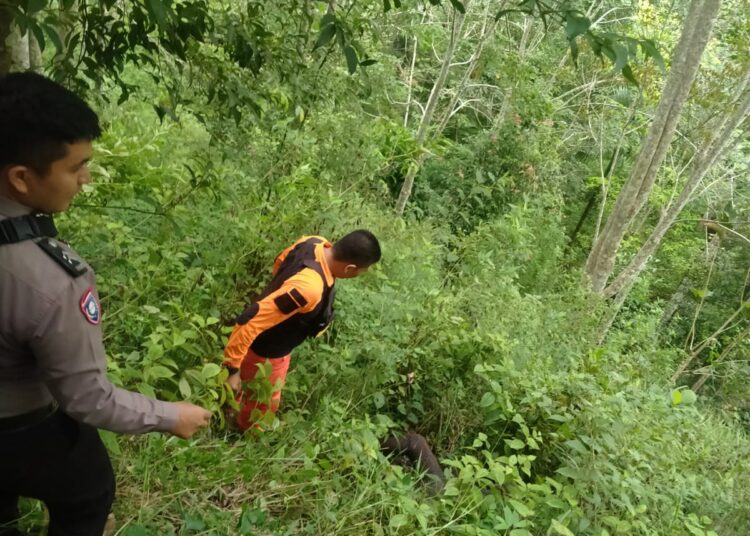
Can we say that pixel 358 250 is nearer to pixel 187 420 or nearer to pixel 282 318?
pixel 282 318

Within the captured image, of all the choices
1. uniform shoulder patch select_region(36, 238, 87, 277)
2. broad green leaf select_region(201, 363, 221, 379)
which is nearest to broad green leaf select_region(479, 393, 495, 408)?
broad green leaf select_region(201, 363, 221, 379)

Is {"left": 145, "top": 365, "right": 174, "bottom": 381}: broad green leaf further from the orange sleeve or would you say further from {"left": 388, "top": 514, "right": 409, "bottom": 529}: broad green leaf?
{"left": 388, "top": 514, "right": 409, "bottom": 529}: broad green leaf

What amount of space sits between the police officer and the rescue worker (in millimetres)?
1383

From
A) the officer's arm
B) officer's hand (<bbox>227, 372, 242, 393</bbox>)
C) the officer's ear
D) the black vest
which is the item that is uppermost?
the officer's ear

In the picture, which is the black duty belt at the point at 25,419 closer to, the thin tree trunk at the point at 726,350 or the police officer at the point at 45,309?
the police officer at the point at 45,309

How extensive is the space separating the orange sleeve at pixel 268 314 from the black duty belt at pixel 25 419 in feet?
4.82

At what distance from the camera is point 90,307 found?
4.40 ft

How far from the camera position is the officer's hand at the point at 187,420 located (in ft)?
5.07

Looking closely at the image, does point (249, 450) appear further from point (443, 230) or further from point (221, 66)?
point (443, 230)

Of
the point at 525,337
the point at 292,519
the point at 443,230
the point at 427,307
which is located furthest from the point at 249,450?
the point at 443,230

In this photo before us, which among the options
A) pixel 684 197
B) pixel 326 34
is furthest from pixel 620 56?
pixel 684 197

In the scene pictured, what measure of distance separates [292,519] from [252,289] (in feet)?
6.43

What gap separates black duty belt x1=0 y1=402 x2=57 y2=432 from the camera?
4.71 feet

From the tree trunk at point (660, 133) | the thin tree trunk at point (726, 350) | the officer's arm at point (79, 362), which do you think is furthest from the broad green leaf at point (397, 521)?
the thin tree trunk at point (726, 350)
